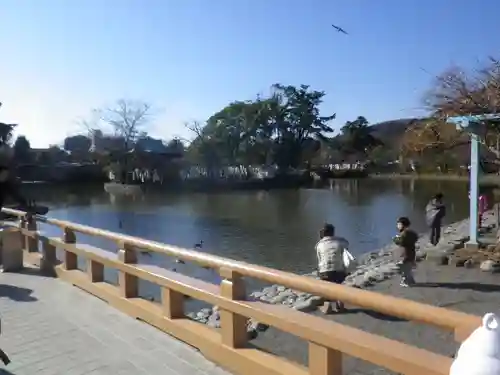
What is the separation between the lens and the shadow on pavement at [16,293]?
5.51 meters

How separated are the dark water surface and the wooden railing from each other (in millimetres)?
7047

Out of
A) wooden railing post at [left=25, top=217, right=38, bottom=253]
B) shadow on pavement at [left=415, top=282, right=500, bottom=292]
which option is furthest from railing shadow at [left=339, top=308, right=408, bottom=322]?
wooden railing post at [left=25, top=217, right=38, bottom=253]

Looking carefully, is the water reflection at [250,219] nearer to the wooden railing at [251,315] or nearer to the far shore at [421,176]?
the wooden railing at [251,315]

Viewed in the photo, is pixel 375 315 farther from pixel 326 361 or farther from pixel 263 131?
pixel 263 131

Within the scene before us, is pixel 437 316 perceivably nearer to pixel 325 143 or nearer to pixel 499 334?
pixel 499 334

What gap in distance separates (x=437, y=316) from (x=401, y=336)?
12.3 feet

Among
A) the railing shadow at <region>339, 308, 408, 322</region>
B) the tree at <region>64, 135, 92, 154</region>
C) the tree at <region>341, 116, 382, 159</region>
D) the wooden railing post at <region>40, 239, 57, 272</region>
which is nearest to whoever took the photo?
the railing shadow at <region>339, 308, 408, 322</region>

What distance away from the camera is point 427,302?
7133mm

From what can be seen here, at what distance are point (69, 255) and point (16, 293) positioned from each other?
2.61 ft

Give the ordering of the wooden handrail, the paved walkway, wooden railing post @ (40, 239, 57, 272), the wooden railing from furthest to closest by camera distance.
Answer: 1. wooden railing post @ (40, 239, 57, 272)
2. the paved walkway
3. the wooden railing
4. the wooden handrail

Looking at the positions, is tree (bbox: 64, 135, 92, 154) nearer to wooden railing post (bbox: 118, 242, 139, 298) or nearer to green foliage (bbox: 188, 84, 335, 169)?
green foliage (bbox: 188, 84, 335, 169)

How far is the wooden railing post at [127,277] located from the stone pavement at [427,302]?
60.7 inches

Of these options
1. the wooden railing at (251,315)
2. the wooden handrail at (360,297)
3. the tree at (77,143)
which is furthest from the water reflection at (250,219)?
the tree at (77,143)

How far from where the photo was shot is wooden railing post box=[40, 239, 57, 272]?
675 cm
